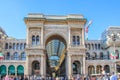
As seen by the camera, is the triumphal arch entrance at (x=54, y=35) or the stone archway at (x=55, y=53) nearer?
the triumphal arch entrance at (x=54, y=35)

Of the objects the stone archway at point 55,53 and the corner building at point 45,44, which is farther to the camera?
the stone archway at point 55,53

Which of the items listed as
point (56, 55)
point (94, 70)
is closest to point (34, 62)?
point (94, 70)

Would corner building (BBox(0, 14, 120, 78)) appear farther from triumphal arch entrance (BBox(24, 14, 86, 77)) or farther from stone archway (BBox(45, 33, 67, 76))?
stone archway (BBox(45, 33, 67, 76))

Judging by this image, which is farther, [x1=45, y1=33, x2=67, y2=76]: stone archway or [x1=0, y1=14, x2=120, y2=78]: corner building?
[x1=45, y1=33, x2=67, y2=76]: stone archway

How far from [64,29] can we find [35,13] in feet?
28.4

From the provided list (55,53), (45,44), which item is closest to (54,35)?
(45,44)

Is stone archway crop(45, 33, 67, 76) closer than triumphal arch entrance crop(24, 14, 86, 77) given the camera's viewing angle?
No

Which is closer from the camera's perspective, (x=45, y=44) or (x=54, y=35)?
(x=54, y=35)

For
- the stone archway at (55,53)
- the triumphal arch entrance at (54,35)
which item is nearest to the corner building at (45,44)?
the triumphal arch entrance at (54,35)

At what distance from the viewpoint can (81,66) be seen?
69.7 m

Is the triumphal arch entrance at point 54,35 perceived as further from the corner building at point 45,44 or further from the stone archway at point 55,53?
the stone archway at point 55,53

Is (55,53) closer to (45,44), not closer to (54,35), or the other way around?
(45,44)

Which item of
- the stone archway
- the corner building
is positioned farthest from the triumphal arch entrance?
the stone archway

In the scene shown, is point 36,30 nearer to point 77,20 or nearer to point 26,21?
point 26,21
